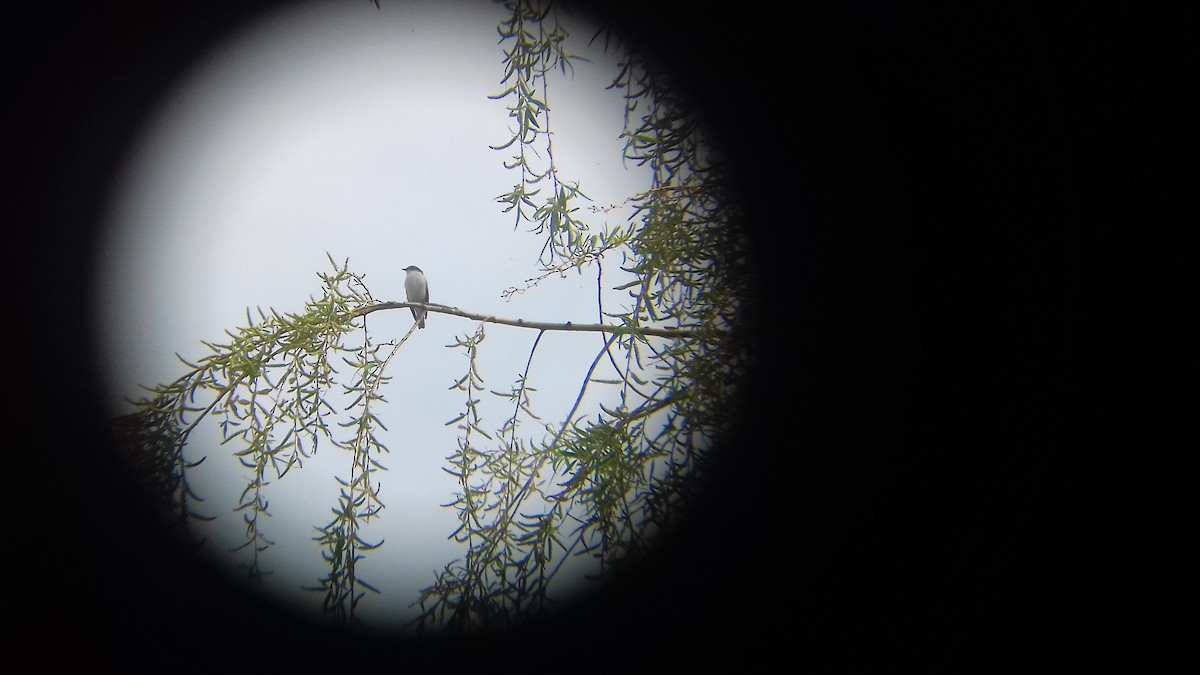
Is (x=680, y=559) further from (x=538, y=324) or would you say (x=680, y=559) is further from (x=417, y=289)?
(x=417, y=289)

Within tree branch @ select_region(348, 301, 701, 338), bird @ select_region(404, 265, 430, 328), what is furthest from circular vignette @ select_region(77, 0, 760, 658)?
bird @ select_region(404, 265, 430, 328)

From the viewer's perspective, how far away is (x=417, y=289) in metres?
0.79

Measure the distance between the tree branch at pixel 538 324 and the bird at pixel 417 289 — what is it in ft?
0.10

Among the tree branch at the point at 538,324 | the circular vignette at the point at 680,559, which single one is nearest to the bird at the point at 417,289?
the tree branch at the point at 538,324

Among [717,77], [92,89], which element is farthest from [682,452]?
[92,89]

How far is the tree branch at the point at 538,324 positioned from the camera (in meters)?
0.62

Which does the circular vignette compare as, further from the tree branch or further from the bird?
the bird

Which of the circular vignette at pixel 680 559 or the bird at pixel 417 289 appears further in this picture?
the bird at pixel 417 289

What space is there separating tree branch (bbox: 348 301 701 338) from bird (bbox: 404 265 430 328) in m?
0.03

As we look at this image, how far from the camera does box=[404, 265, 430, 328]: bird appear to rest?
69 cm

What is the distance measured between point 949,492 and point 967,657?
0.44ft

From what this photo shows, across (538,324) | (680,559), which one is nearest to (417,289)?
(538,324)

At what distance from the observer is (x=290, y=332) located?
2.12ft

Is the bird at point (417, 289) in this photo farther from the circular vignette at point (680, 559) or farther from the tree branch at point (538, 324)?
the circular vignette at point (680, 559)
